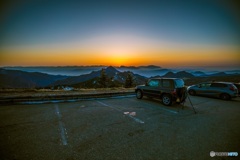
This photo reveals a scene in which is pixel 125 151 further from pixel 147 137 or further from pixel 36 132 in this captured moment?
pixel 36 132

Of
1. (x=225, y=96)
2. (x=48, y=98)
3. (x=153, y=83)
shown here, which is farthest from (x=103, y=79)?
(x=225, y=96)

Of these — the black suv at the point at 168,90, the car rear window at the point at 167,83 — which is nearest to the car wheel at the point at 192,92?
the black suv at the point at 168,90

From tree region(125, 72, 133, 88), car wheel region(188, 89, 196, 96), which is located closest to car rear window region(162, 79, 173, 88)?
car wheel region(188, 89, 196, 96)

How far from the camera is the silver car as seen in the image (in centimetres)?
1042

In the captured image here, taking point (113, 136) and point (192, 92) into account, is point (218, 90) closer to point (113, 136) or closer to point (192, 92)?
point (192, 92)

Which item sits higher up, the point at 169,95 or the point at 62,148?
the point at 169,95

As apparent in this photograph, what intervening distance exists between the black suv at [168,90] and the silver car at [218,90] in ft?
17.6

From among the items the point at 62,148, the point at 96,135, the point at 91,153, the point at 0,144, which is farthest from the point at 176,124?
the point at 0,144

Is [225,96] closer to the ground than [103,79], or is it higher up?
higher up

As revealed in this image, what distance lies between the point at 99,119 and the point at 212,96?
1147 cm

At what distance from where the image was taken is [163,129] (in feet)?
15.1

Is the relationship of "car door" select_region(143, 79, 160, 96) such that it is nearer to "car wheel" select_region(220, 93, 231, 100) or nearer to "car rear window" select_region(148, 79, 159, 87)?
"car rear window" select_region(148, 79, 159, 87)

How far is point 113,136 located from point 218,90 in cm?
1164

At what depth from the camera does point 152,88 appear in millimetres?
9062
